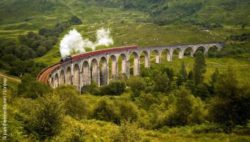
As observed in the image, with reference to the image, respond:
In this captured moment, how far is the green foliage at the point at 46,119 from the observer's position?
2308 cm

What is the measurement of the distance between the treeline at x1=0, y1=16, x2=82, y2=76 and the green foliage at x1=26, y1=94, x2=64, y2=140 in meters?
45.0

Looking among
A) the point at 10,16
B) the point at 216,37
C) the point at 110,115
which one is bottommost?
the point at 110,115

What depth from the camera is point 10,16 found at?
193125 mm

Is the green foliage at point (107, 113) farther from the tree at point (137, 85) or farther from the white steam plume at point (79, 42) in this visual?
the white steam plume at point (79, 42)

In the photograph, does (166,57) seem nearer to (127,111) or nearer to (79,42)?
(79,42)

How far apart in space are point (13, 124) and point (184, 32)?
13061 centimetres

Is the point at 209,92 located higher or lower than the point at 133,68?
lower

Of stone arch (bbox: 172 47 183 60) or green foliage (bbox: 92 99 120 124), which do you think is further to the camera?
stone arch (bbox: 172 47 183 60)

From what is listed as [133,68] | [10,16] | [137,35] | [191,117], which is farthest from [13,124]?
[10,16]

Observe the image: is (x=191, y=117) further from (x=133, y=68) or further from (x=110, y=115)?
(x=133, y=68)

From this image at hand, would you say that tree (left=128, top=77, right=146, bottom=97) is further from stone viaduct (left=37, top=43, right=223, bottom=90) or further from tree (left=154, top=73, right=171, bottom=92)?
stone viaduct (left=37, top=43, right=223, bottom=90)

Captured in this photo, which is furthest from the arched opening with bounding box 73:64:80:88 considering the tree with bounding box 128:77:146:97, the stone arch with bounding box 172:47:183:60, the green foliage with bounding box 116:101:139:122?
the stone arch with bounding box 172:47:183:60

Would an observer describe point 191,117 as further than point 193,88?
No

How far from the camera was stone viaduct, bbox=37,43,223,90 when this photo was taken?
Result: 6826 centimetres
